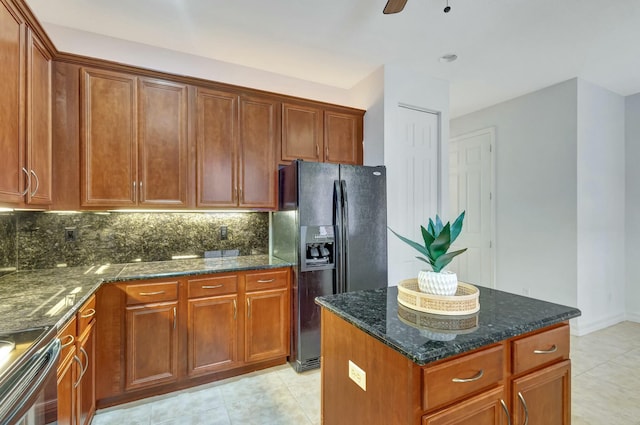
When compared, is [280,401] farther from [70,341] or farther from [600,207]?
[600,207]

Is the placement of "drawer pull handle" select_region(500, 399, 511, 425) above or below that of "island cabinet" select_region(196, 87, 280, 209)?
below

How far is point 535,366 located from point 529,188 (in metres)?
3.17

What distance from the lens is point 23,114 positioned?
5.63ft

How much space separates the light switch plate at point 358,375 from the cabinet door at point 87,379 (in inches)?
57.3

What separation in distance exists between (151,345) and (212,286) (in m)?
0.56

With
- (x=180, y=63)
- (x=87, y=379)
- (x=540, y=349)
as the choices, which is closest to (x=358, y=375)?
(x=540, y=349)

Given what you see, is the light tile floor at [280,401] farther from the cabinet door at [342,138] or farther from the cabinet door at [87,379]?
the cabinet door at [342,138]

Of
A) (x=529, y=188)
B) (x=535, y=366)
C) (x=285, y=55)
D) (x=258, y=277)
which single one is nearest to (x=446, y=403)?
(x=535, y=366)

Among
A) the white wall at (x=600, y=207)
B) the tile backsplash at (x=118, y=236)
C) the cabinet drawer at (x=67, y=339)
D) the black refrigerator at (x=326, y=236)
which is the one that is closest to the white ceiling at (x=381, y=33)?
the white wall at (x=600, y=207)

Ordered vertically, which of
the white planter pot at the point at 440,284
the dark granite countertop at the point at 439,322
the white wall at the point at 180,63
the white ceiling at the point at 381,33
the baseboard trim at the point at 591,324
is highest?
the white ceiling at the point at 381,33

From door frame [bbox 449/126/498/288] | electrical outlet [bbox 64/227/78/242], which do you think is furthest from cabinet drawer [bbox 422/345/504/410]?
door frame [bbox 449/126/498/288]

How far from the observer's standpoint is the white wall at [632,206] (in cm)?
372

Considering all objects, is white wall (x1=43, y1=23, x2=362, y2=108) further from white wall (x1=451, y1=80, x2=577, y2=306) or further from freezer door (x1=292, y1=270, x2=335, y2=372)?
white wall (x1=451, y1=80, x2=577, y2=306)

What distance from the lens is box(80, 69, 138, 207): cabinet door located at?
223 cm
